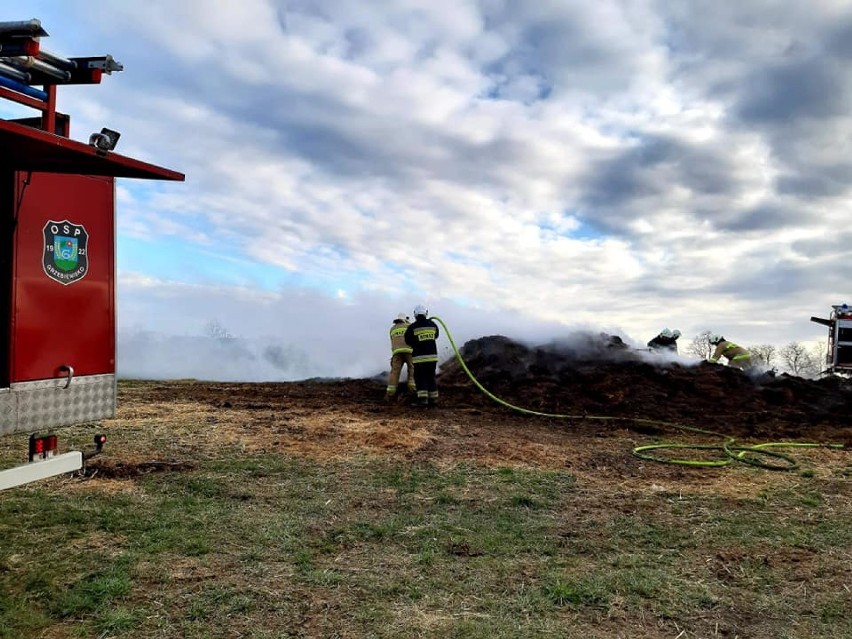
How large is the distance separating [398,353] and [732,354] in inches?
349

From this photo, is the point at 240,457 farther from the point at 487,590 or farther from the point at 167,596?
the point at 487,590

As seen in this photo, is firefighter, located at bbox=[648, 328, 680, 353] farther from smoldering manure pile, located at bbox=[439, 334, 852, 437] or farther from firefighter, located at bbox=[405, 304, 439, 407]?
firefighter, located at bbox=[405, 304, 439, 407]

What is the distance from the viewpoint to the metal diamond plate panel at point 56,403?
3.91m

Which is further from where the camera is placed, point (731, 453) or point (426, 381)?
point (426, 381)

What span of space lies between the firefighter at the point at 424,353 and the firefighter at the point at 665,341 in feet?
24.8

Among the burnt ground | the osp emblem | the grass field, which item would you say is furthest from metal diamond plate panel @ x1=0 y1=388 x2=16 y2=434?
the burnt ground

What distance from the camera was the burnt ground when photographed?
796cm

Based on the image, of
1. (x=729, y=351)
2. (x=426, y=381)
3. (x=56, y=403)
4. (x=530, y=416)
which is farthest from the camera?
(x=729, y=351)

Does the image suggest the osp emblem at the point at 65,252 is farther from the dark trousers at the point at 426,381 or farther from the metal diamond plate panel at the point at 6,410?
the dark trousers at the point at 426,381

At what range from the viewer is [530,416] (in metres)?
12.3

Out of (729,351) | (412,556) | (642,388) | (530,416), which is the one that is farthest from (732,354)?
(412,556)

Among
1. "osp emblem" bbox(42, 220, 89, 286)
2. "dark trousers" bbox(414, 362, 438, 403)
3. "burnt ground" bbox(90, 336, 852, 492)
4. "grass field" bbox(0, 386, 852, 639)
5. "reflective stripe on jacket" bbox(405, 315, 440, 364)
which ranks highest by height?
"osp emblem" bbox(42, 220, 89, 286)

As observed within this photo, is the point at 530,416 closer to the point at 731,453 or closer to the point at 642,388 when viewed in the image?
the point at 642,388

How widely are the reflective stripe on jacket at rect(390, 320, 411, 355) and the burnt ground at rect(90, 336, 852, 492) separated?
3.74 ft
